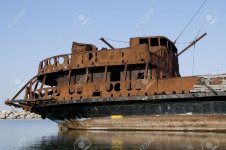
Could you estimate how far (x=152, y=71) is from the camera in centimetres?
1560

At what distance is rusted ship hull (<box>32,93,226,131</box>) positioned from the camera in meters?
13.1

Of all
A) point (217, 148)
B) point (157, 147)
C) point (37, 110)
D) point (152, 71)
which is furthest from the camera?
point (37, 110)

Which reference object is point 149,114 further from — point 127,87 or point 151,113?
point 127,87

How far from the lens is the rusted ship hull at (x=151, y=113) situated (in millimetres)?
13086

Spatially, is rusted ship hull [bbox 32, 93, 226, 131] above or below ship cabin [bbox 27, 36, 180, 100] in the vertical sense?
below

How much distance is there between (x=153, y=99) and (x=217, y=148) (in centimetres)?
521

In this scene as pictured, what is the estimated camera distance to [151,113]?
14141 millimetres

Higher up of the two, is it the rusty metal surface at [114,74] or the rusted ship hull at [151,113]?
the rusty metal surface at [114,74]

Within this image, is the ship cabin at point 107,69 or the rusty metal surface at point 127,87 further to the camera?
the ship cabin at point 107,69

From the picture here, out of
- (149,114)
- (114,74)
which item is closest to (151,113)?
(149,114)

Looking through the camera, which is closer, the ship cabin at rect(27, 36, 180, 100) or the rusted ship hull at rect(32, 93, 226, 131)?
the rusted ship hull at rect(32, 93, 226, 131)

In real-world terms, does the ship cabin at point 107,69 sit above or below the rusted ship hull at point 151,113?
above

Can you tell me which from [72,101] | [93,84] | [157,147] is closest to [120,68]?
[93,84]

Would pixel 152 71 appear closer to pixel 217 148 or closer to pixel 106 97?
pixel 106 97
